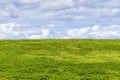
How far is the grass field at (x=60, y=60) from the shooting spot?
1712 inches

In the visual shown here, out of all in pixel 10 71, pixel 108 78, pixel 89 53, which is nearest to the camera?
pixel 108 78

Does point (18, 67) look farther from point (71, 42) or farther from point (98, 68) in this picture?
point (71, 42)

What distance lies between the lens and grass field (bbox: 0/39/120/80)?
43.5 metres

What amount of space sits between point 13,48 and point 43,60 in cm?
1239

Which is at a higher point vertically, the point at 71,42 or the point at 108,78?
the point at 71,42

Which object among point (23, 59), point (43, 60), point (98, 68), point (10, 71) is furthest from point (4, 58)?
point (98, 68)

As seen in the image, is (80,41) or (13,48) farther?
(80,41)

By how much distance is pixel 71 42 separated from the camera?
74.1 metres

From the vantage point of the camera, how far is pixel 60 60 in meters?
55.8

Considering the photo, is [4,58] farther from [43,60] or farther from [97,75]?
[97,75]

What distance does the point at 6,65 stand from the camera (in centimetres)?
4997

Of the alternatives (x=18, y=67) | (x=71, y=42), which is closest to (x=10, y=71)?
(x=18, y=67)

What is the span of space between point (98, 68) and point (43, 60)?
1046cm

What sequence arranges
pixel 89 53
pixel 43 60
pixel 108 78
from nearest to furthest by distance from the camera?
pixel 108 78 < pixel 43 60 < pixel 89 53
